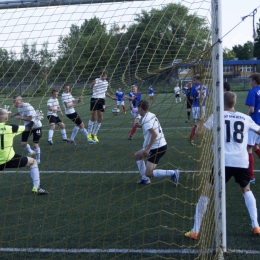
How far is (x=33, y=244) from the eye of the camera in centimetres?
548

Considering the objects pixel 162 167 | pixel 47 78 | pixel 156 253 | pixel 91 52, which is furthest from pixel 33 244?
pixel 162 167

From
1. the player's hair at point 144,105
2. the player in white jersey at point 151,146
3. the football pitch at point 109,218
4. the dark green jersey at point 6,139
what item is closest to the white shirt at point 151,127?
the player in white jersey at point 151,146

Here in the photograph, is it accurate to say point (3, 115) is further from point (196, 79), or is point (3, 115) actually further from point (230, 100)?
point (230, 100)

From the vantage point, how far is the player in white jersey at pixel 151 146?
714 centimetres

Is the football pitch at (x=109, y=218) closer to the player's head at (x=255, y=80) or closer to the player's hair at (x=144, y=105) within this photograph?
the player's hair at (x=144, y=105)

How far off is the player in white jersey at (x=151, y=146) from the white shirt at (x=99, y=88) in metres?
1.50

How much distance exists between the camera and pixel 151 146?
7.48 metres

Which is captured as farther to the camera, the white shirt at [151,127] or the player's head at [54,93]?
the white shirt at [151,127]

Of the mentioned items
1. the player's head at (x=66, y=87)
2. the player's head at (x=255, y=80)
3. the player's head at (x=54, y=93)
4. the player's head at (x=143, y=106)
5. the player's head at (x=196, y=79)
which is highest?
the player's head at (x=255, y=80)

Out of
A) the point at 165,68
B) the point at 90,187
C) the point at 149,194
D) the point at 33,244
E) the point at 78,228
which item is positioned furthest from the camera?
the point at 90,187

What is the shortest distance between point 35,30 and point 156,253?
255 centimetres

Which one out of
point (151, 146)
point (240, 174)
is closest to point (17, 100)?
point (240, 174)

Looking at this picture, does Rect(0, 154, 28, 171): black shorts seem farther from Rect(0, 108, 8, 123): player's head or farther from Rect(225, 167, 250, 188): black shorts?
Rect(225, 167, 250, 188): black shorts

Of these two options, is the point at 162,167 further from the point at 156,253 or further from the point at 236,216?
the point at 156,253
